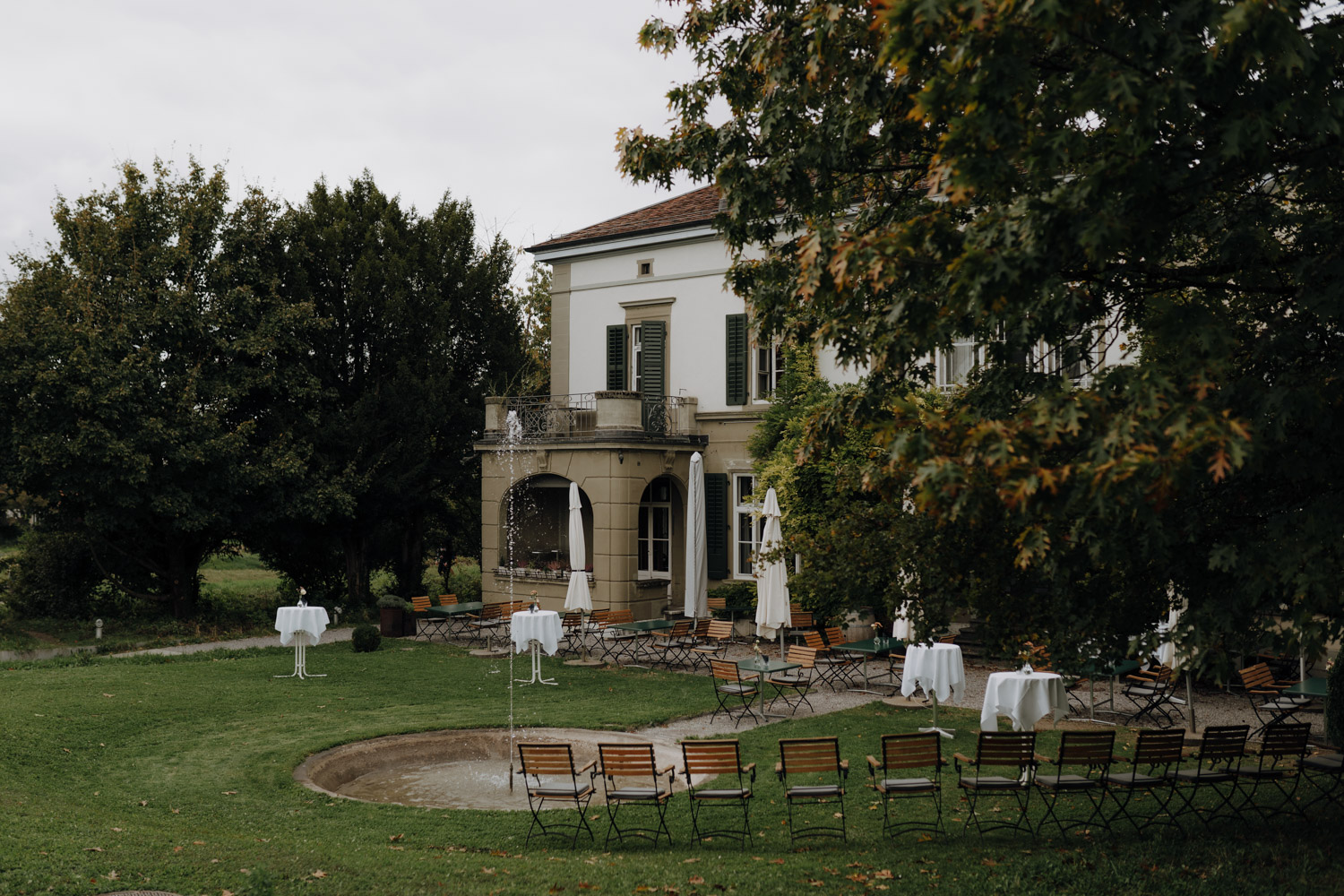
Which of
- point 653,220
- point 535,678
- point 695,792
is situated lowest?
point 535,678

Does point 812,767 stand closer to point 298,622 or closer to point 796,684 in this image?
point 796,684

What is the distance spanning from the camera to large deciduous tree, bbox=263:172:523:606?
2550cm

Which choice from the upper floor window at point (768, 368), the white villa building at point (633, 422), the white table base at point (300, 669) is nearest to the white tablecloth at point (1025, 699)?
the white villa building at point (633, 422)

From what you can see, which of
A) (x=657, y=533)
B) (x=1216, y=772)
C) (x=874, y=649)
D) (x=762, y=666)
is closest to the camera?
(x=1216, y=772)

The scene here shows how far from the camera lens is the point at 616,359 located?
26.3 meters

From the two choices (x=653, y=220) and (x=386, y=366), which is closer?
(x=653, y=220)

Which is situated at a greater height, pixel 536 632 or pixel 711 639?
pixel 536 632

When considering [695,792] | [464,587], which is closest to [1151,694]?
[695,792]

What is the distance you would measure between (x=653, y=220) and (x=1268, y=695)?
17.1 metres

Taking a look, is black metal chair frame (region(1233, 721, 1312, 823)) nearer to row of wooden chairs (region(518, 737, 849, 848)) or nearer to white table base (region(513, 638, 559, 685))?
row of wooden chairs (region(518, 737, 849, 848))

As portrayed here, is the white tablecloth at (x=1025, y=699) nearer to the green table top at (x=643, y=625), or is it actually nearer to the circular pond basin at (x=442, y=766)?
the circular pond basin at (x=442, y=766)

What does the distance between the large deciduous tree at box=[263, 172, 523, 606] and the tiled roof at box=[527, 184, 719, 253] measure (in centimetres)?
250

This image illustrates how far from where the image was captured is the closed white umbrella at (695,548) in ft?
66.1

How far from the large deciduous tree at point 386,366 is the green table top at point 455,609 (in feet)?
12.4
